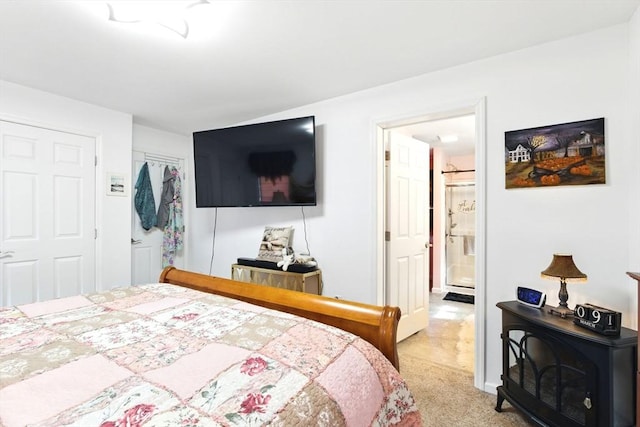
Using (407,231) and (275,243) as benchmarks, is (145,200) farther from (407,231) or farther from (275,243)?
(407,231)

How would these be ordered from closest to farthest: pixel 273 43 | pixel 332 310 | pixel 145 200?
pixel 332 310, pixel 273 43, pixel 145 200

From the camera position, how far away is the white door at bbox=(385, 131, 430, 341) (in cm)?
289

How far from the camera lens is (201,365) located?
3.30 feet

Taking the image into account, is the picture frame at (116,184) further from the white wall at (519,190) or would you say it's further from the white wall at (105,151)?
the white wall at (519,190)

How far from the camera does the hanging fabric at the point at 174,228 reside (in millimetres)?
4004

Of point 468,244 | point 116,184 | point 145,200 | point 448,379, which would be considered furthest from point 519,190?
point 145,200

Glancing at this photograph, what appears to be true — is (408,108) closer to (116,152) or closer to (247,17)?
(247,17)

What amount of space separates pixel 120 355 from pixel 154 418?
45 cm

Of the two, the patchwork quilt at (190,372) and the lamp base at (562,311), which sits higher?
the patchwork quilt at (190,372)

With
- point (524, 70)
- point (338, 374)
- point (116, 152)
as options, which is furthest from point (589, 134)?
point (116, 152)

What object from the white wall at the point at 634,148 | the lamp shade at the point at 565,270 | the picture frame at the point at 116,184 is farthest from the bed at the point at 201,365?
the picture frame at the point at 116,184

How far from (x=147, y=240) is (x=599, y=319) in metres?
4.12

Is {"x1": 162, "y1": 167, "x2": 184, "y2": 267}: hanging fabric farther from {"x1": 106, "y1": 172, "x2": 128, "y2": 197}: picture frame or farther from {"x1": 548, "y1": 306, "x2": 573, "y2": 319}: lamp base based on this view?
{"x1": 548, "y1": 306, "x2": 573, "y2": 319}: lamp base

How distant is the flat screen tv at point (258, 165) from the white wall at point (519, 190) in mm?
234
